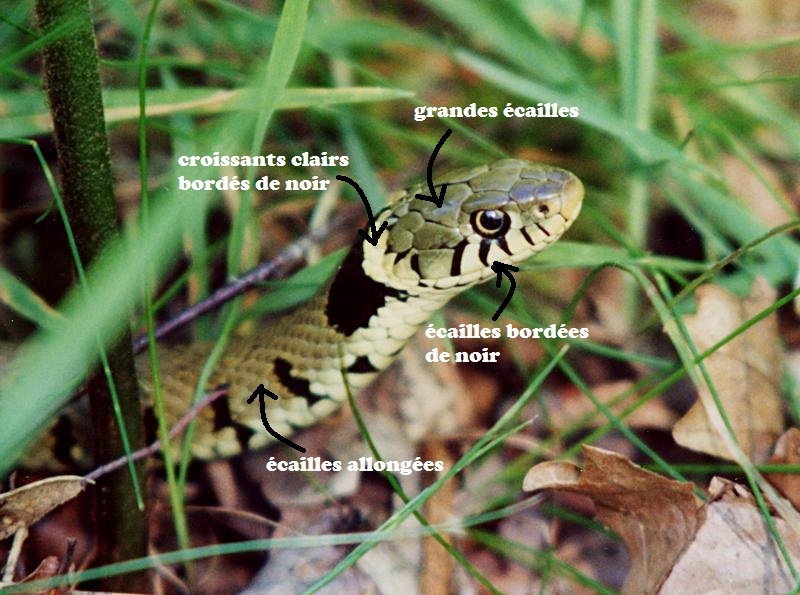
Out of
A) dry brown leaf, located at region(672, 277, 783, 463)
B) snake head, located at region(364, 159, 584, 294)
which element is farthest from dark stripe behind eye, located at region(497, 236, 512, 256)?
dry brown leaf, located at region(672, 277, 783, 463)

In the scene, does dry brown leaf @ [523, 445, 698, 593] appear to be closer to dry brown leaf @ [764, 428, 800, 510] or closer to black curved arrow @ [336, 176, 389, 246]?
dry brown leaf @ [764, 428, 800, 510]

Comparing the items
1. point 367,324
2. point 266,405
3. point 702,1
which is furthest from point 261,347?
point 702,1

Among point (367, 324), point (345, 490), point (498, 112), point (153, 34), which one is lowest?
point (345, 490)

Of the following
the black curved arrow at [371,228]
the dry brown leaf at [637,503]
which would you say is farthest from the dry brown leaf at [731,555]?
the black curved arrow at [371,228]

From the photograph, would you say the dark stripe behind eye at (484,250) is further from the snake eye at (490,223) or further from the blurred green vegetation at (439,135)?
the blurred green vegetation at (439,135)

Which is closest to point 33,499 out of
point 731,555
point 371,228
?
point 371,228

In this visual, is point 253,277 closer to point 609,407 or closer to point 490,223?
point 490,223

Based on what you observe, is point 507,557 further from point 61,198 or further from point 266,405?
point 61,198
